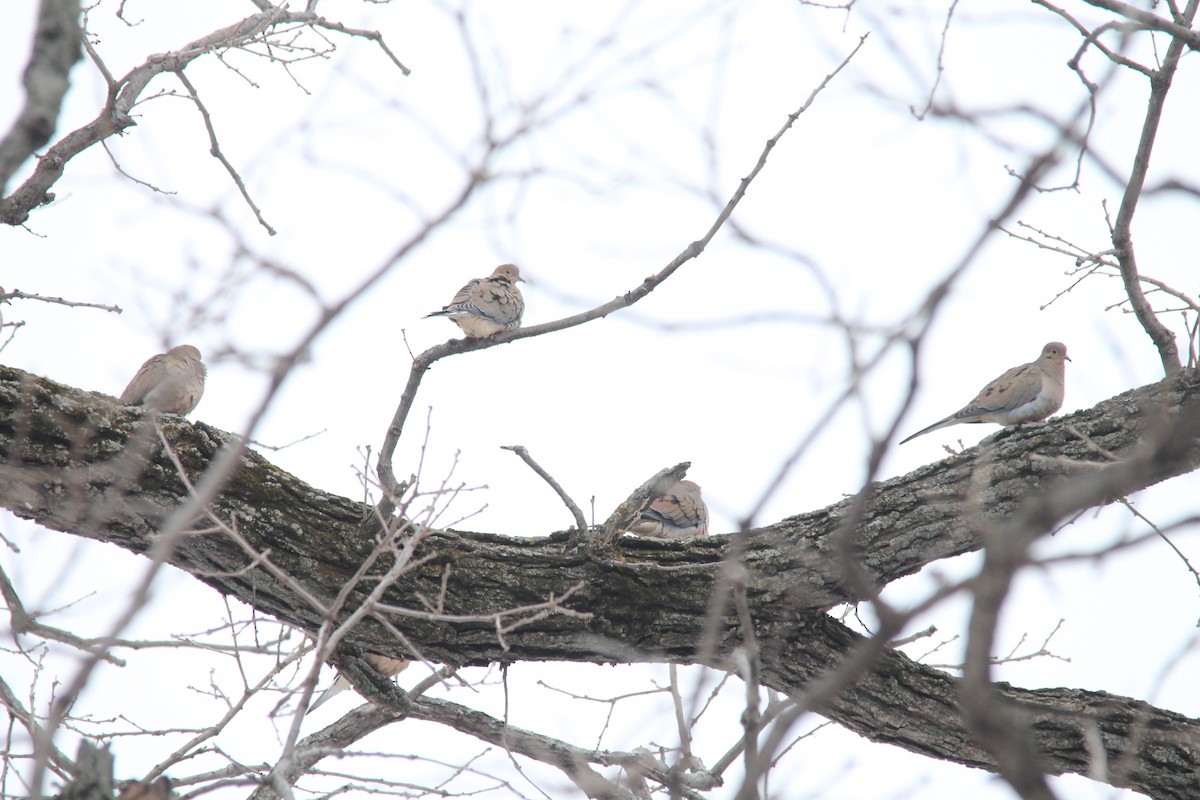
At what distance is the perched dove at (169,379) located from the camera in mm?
5328

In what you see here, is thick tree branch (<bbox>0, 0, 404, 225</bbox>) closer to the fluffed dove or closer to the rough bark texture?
the rough bark texture

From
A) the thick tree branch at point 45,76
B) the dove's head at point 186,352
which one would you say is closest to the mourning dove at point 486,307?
the dove's head at point 186,352

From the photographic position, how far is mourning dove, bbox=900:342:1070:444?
6105 millimetres

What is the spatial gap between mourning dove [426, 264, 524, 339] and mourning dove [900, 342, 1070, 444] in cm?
255

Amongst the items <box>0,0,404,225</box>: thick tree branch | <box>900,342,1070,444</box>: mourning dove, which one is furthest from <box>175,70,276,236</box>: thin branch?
<box>900,342,1070,444</box>: mourning dove

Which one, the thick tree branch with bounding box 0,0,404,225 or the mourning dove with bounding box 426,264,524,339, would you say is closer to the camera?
the thick tree branch with bounding box 0,0,404,225

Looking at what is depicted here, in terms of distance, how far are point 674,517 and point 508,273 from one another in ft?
6.72

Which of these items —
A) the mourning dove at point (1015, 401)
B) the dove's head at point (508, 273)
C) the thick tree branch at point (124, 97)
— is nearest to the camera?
the thick tree branch at point (124, 97)

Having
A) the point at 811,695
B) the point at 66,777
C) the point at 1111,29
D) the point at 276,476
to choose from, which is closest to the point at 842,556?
the point at 811,695

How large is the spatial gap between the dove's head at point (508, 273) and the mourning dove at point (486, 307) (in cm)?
7

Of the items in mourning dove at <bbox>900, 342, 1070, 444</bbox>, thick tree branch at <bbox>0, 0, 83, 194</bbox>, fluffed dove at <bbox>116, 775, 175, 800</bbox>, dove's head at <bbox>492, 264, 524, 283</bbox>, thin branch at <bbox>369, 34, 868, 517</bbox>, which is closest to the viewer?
thick tree branch at <bbox>0, 0, 83, 194</bbox>

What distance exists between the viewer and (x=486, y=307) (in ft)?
21.5

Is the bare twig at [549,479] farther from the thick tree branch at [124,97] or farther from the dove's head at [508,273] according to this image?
the dove's head at [508,273]

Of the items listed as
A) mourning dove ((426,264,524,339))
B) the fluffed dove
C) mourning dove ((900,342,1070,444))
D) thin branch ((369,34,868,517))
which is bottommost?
the fluffed dove
